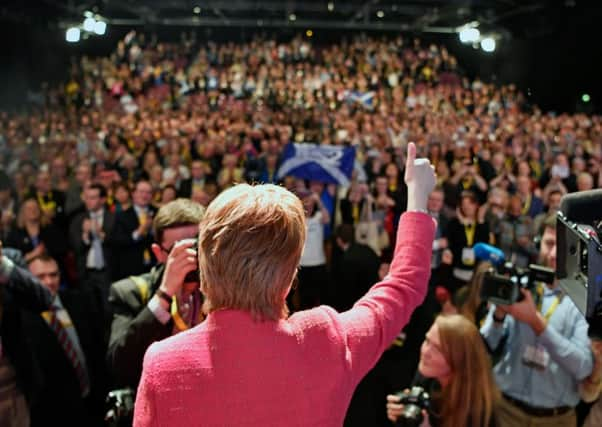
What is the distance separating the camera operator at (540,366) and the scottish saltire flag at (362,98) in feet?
32.1

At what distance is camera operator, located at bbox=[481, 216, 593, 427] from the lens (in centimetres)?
212

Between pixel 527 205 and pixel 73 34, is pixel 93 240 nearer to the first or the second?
pixel 73 34

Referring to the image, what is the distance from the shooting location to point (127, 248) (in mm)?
4477

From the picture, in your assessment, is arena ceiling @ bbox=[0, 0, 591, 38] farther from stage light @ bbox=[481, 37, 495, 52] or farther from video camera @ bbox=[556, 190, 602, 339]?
video camera @ bbox=[556, 190, 602, 339]

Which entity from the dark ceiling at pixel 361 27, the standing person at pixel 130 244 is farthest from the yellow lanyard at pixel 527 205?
the dark ceiling at pixel 361 27

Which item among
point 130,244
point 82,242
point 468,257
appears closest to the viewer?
point 468,257

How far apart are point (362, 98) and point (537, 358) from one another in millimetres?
10577

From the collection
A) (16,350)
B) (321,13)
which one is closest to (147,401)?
(16,350)

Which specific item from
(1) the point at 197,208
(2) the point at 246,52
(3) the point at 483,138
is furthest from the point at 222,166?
(2) the point at 246,52

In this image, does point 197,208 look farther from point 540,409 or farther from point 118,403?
point 540,409

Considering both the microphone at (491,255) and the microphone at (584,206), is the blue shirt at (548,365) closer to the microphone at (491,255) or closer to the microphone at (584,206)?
the microphone at (491,255)

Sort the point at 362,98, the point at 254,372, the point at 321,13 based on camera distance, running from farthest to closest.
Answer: the point at 321,13, the point at 362,98, the point at 254,372

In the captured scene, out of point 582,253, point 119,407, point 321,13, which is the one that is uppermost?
point 321,13

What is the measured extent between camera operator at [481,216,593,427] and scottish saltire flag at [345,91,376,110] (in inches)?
385
